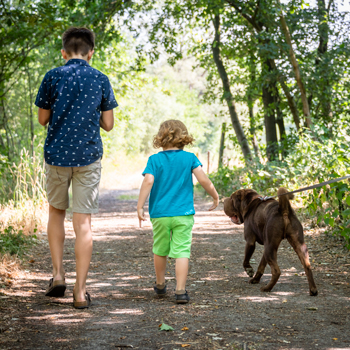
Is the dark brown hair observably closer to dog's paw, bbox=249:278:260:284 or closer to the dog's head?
the dog's head

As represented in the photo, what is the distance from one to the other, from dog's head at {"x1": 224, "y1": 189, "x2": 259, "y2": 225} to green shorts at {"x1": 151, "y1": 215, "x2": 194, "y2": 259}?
38.1 inches

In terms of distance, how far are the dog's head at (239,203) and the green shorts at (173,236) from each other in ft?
3.18

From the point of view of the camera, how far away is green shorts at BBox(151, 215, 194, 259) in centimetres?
403

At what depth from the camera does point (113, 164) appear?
28781mm

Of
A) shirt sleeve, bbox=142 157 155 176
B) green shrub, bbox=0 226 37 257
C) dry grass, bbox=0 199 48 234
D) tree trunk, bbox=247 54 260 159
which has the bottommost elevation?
green shrub, bbox=0 226 37 257

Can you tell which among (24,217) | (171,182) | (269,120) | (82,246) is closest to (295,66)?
(269,120)

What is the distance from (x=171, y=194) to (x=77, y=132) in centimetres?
100

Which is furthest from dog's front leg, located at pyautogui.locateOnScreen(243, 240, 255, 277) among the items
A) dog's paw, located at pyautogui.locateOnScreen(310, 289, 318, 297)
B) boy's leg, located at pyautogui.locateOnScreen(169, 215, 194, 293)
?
boy's leg, located at pyautogui.locateOnScreen(169, 215, 194, 293)

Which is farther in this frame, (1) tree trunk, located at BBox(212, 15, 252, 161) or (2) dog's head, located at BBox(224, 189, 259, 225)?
(1) tree trunk, located at BBox(212, 15, 252, 161)

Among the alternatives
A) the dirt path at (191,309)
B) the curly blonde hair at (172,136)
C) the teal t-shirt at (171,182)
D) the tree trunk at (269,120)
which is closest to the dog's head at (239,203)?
the dirt path at (191,309)

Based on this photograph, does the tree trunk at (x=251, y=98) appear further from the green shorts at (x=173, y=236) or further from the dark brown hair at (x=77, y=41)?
the dark brown hair at (x=77, y=41)

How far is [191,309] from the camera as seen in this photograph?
3730 mm

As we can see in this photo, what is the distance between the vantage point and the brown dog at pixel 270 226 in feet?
13.5

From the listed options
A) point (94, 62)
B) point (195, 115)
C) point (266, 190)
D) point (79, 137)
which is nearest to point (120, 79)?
point (94, 62)
